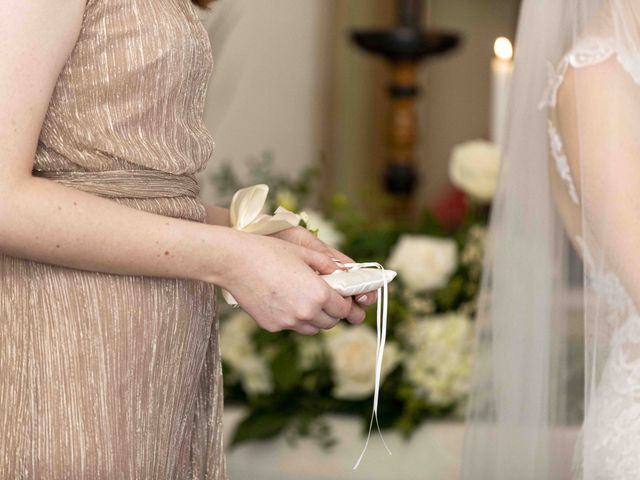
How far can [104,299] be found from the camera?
1.19 metres

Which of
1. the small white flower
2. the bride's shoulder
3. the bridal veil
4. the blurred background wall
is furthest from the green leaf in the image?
the blurred background wall

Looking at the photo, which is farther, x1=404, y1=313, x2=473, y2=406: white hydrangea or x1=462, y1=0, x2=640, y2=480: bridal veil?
x1=404, y1=313, x2=473, y2=406: white hydrangea

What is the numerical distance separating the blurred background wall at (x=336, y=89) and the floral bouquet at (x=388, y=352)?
1744mm

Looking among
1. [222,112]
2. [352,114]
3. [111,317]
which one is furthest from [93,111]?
[352,114]

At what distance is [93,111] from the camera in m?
1.17

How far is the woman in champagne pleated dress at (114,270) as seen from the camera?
1141 mm

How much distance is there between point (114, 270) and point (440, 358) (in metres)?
1.34

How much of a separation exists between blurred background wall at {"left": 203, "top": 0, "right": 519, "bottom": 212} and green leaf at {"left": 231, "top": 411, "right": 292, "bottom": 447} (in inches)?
76.7

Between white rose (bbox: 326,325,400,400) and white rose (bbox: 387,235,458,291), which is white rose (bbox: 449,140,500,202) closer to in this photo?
white rose (bbox: 387,235,458,291)

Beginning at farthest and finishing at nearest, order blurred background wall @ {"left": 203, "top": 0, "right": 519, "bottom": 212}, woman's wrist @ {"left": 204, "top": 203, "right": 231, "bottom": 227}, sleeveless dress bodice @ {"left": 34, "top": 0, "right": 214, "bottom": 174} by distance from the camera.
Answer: blurred background wall @ {"left": 203, "top": 0, "right": 519, "bottom": 212} < woman's wrist @ {"left": 204, "top": 203, "right": 231, "bottom": 227} < sleeveless dress bodice @ {"left": 34, "top": 0, "right": 214, "bottom": 174}

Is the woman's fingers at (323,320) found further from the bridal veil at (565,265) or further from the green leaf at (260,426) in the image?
the green leaf at (260,426)

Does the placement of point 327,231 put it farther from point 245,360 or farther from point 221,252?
point 221,252

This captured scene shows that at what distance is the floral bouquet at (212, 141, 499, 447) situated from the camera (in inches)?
92.4

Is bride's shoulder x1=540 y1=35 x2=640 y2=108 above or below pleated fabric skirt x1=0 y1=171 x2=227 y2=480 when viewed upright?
above
